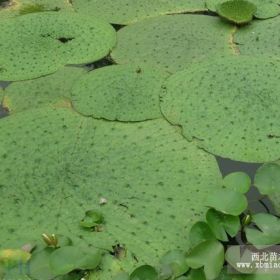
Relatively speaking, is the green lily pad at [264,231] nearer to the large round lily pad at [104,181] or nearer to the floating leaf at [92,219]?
the large round lily pad at [104,181]

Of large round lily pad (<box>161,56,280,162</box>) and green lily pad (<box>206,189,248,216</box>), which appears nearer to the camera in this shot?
green lily pad (<box>206,189,248,216</box>)

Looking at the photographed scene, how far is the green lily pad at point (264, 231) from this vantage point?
5.59ft

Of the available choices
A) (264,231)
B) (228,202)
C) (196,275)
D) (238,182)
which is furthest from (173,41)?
(196,275)

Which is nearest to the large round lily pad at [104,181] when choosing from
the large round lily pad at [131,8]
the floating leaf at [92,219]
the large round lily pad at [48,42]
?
the floating leaf at [92,219]

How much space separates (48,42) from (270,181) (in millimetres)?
1471

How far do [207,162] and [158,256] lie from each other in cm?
51

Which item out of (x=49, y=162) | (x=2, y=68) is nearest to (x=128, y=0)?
(x=2, y=68)

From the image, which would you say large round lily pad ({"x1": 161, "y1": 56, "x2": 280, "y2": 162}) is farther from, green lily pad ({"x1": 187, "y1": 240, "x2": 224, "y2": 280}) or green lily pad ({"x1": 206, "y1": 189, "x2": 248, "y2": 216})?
green lily pad ({"x1": 187, "y1": 240, "x2": 224, "y2": 280})

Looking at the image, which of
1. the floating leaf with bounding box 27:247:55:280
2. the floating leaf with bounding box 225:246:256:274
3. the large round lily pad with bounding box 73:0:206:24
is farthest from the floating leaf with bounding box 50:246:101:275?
the large round lily pad with bounding box 73:0:206:24

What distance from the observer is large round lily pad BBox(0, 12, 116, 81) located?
2576 millimetres

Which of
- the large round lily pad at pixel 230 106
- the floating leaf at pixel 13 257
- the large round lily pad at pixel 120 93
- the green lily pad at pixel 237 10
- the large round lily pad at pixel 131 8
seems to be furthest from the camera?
the large round lily pad at pixel 131 8

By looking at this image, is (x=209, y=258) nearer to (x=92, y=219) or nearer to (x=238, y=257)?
(x=238, y=257)

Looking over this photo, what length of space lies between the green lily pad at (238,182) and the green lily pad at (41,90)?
937 mm

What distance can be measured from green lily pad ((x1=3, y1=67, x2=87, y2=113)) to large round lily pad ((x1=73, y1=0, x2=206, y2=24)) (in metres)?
0.54
